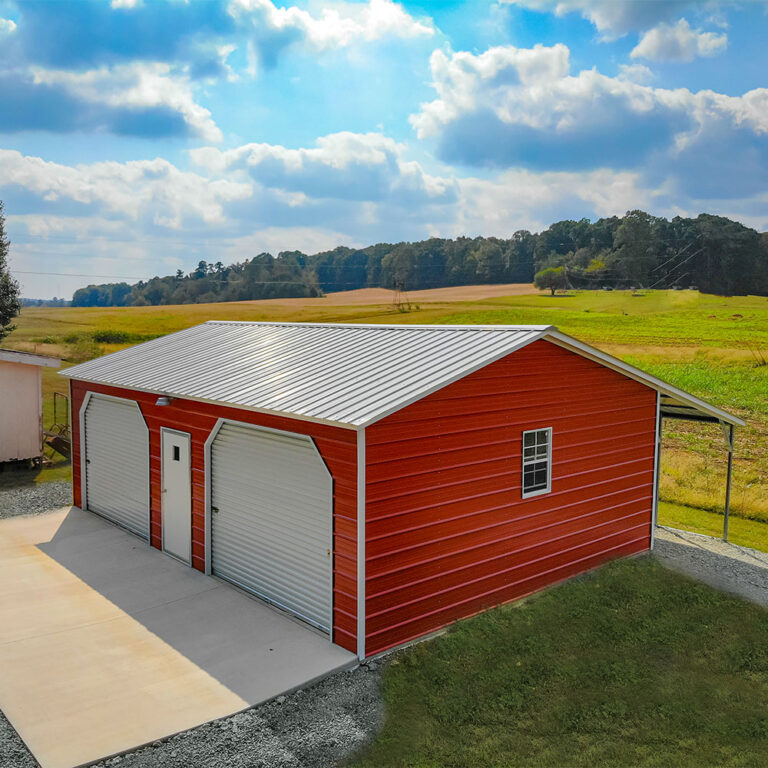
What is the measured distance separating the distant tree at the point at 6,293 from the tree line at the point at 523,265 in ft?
72.5

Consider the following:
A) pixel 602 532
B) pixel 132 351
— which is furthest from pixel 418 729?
pixel 132 351

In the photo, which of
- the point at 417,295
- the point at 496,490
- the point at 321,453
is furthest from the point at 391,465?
the point at 417,295

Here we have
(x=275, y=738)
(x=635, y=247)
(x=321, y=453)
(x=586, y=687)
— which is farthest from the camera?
(x=635, y=247)

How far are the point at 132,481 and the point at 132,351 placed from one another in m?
3.73

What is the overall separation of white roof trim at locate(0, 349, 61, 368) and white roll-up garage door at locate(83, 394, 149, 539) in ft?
13.2

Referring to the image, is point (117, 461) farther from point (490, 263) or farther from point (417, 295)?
point (490, 263)

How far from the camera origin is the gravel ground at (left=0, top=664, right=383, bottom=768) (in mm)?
5816

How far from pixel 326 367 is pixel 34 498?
866 centimetres

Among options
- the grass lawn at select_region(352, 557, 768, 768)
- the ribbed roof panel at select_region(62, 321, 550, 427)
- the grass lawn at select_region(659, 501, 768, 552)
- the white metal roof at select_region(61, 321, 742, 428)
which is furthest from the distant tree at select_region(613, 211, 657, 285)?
the grass lawn at select_region(352, 557, 768, 768)

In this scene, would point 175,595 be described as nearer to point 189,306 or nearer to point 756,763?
point 756,763

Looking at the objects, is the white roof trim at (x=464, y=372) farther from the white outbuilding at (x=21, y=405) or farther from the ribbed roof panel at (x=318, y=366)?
the white outbuilding at (x=21, y=405)

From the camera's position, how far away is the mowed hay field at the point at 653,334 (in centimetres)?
1739

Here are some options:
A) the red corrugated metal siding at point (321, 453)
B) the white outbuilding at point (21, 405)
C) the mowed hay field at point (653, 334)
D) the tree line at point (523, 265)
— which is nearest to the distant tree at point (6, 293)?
the mowed hay field at point (653, 334)

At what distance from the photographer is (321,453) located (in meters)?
8.02
